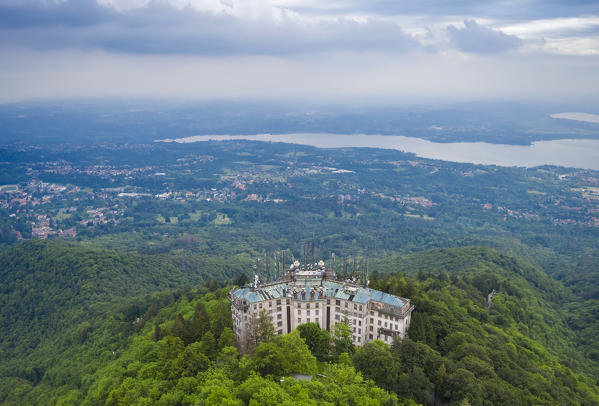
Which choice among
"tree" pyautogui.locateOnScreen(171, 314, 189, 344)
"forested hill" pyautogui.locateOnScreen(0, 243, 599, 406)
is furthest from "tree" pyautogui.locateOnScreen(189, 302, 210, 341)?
"tree" pyautogui.locateOnScreen(171, 314, 189, 344)

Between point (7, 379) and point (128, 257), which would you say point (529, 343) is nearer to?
point (7, 379)

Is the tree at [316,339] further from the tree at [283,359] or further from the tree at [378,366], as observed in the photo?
the tree at [378,366]

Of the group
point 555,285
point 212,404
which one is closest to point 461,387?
point 212,404

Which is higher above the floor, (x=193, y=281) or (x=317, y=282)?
(x=317, y=282)

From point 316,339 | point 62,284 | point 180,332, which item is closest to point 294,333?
point 316,339

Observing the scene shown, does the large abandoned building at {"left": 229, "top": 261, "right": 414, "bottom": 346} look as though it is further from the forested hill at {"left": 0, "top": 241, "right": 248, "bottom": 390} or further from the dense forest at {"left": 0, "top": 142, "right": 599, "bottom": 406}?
the forested hill at {"left": 0, "top": 241, "right": 248, "bottom": 390}

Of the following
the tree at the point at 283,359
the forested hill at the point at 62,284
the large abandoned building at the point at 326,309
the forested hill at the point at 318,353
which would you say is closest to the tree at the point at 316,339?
the forested hill at the point at 318,353
